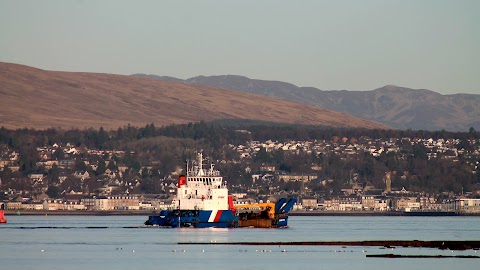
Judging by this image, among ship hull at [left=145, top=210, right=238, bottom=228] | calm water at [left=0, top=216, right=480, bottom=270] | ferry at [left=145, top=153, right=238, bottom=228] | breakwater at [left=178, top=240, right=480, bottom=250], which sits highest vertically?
ferry at [left=145, top=153, right=238, bottom=228]

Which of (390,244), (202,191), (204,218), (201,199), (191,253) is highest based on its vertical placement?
(202,191)

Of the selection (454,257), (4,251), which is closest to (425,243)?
(454,257)

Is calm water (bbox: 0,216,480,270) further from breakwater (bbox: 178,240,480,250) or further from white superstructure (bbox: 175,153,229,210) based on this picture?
white superstructure (bbox: 175,153,229,210)

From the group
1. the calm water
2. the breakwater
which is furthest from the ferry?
the breakwater

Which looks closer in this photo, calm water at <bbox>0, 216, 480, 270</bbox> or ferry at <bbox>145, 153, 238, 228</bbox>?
calm water at <bbox>0, 216, 480, 270</bbox>

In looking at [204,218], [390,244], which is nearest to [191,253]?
[390,244]

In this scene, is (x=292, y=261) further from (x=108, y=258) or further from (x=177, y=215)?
(x=177, y=215)

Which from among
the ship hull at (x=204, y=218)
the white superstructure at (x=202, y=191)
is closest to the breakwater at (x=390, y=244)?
the white superstructure at (x=202, y=191)

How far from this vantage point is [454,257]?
133875 mm

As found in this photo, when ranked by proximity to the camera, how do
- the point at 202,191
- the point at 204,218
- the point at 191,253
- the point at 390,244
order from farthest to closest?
the point at 204,218
the point at 202,191
the point at 390,244
the point at 191,253

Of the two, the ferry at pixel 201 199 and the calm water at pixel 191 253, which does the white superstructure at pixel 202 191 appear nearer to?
the ferry at pixel 201 199

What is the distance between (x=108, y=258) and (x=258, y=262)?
577 inches

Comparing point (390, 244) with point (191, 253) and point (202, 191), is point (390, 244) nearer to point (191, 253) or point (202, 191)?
point (191, 253)

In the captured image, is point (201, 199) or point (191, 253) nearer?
point (191, 253)
